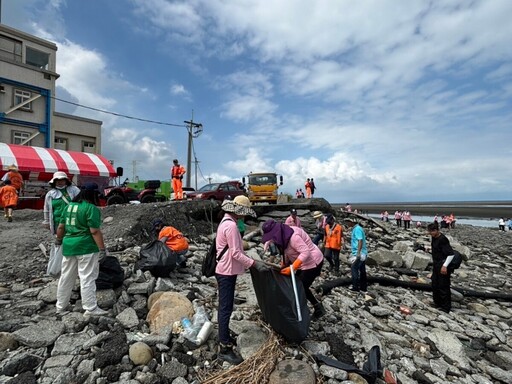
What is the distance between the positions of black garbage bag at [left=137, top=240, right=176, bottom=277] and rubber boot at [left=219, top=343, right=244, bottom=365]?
246 cm

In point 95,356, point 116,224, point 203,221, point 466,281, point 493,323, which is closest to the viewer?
point 95,356

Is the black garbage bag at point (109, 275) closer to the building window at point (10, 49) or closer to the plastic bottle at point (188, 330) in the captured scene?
the plastic bottle at point (188, 330)

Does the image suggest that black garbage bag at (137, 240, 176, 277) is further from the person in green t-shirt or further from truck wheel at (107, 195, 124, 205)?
truck wheel at (107, 195, 124, 205)

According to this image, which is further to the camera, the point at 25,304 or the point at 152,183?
the point at 152,183

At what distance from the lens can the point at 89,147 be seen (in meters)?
23.5

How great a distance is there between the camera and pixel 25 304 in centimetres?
447

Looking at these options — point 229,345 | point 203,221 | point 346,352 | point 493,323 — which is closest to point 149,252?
point 229,345

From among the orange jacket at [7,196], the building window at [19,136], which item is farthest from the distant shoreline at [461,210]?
the orange jacket at [7,196]

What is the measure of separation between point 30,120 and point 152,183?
11858 millimetres

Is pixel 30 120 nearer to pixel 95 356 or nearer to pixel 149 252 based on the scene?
pixel 149 252

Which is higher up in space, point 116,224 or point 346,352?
point 116,224

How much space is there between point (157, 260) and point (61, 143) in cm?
2071

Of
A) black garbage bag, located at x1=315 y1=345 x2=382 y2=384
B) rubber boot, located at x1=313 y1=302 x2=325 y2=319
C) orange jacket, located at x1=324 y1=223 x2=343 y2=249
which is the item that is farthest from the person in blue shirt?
black garbage bag, located at x1=315 y1=345 x2=382 y2=384

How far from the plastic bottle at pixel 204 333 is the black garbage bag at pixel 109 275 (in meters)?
1.81
